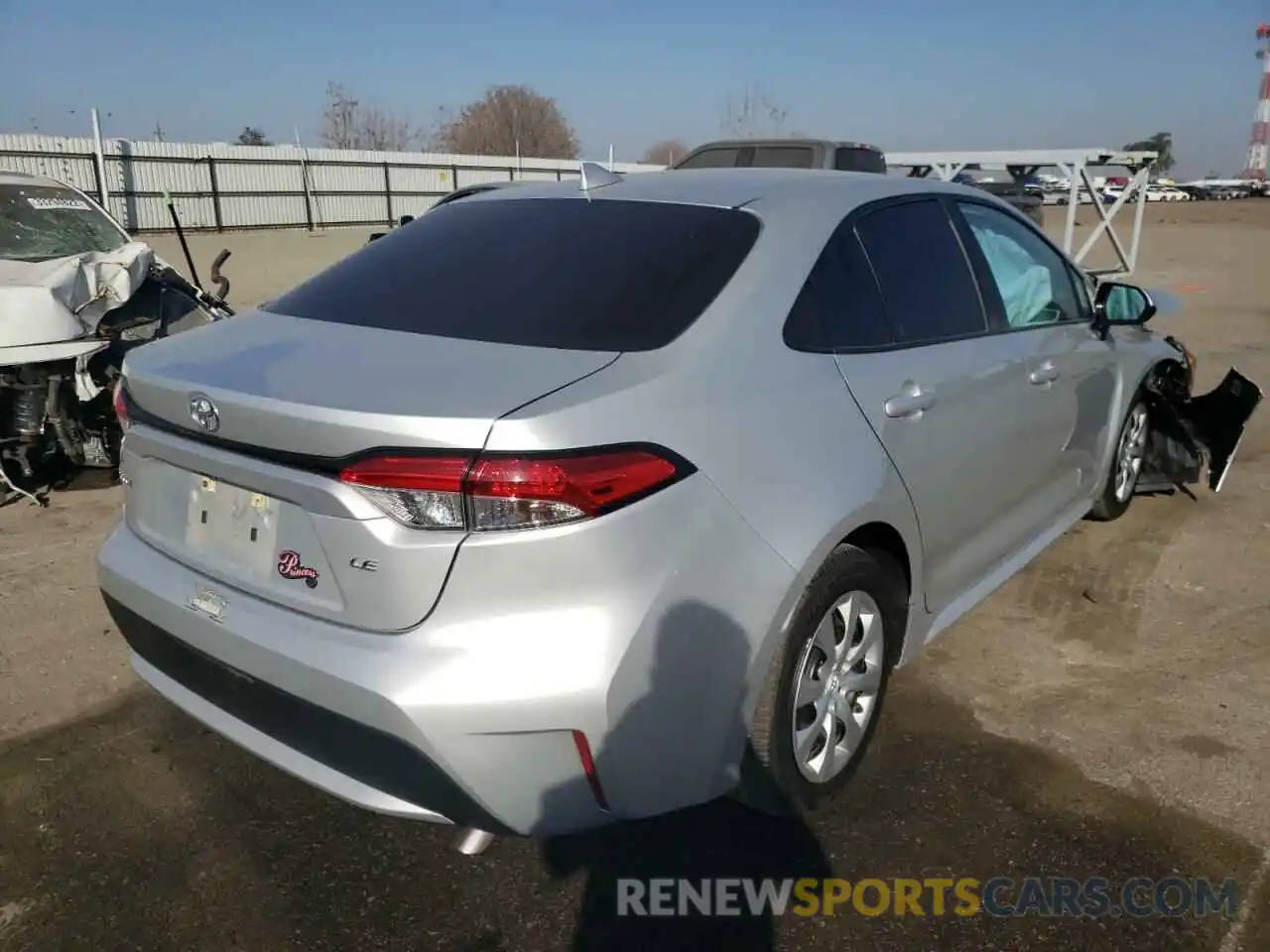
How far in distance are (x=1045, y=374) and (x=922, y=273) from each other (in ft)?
2.69

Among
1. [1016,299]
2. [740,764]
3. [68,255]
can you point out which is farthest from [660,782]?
[68,255]

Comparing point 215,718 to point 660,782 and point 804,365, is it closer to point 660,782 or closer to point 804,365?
point 660,782

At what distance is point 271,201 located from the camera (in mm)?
27250

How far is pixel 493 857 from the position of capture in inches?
102

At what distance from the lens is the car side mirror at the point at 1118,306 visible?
165 inches

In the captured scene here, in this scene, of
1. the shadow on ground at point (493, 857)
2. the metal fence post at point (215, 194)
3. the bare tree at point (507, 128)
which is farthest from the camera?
the bare tree at point (507, 128)

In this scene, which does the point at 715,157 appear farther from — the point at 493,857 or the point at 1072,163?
the point at 493,857

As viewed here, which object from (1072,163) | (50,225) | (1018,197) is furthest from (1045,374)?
(1018,197)

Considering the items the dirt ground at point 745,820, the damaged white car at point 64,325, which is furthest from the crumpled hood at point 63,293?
the dirt ground at point 745,820

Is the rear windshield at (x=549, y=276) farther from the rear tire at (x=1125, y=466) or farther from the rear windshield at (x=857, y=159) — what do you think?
the rear windshield at (x=857, y=159)

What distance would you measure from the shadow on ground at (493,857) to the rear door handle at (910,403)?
3.53 feet

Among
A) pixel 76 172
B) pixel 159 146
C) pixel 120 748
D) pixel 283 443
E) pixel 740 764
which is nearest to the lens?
pixel 283 443

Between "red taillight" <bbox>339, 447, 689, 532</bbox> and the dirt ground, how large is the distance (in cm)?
107

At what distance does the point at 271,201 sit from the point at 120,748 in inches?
1060
